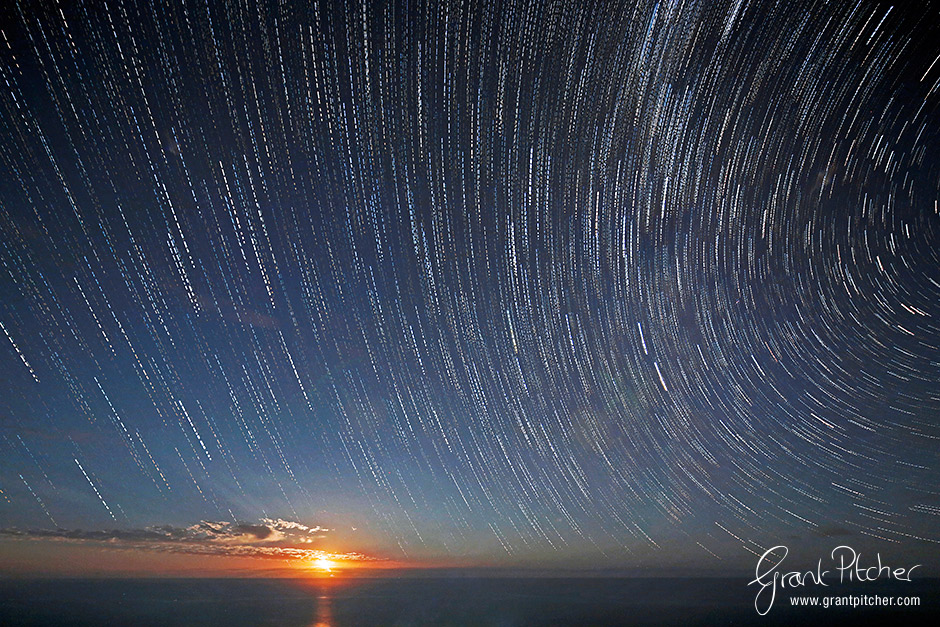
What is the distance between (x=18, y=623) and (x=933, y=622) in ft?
738

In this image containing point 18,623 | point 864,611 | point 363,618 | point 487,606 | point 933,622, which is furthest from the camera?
point 487,606

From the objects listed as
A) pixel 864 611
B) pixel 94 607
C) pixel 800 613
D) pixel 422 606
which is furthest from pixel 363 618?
pixel 864 611

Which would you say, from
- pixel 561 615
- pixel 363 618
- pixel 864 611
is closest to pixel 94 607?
pixel 363 618

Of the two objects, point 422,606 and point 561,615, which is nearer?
point 561,615

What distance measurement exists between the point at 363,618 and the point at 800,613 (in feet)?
517

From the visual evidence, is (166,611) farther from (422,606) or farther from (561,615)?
(561,615)

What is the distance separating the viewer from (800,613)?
178 m

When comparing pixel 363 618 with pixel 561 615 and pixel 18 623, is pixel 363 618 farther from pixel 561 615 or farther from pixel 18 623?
pixel 18 623

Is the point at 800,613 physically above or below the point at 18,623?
below

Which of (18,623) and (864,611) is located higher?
(18,623)

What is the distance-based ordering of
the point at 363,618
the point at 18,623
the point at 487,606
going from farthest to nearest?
the point at 487,606
the point at 363,618
the point at 18,623

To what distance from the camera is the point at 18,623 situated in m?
127

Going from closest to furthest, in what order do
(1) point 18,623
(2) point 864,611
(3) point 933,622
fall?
(3) point 933,622 → (1) point 18,623 → (2) point 864,611

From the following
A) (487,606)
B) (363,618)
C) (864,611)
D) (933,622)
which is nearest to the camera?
(933,622)
